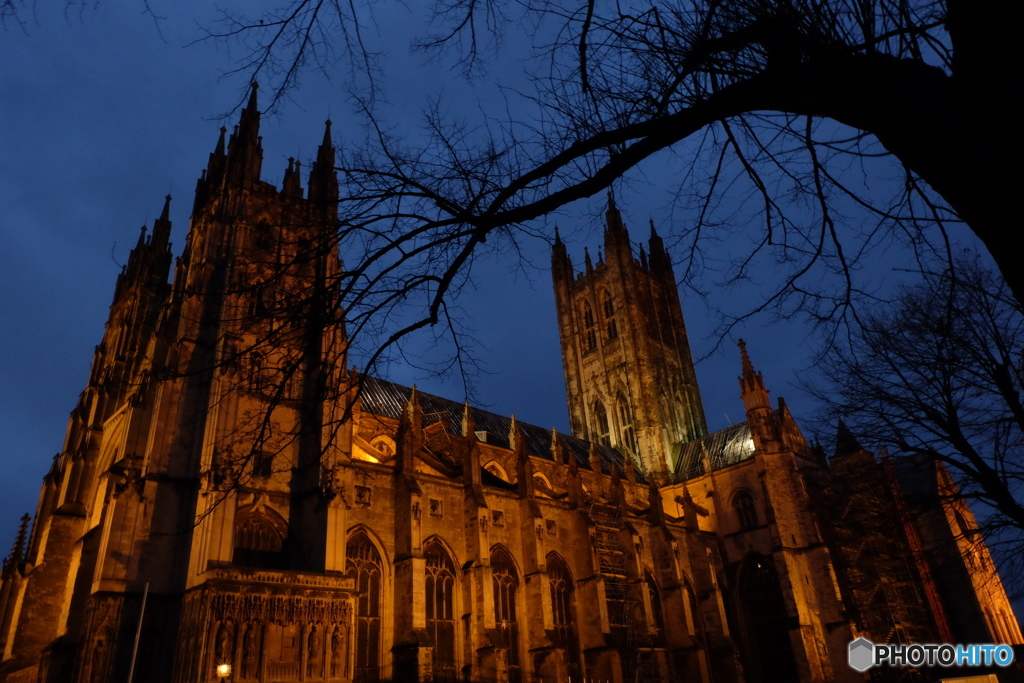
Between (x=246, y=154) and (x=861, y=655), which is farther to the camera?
(x=246, y=154)

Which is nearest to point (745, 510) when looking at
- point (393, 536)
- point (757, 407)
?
point (757, 407)

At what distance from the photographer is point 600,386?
156 ft

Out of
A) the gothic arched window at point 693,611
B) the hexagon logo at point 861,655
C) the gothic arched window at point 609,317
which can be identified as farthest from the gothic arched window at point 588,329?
the hexagon logo at point 861,655

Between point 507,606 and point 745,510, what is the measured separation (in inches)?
690

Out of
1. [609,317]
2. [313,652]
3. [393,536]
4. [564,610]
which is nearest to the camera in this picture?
[313,652]

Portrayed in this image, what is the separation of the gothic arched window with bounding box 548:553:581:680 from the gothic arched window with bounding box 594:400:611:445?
1906 cm

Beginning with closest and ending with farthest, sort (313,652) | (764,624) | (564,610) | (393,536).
Answer: (313,652) < (393,536) < (564,610) < (764,624)

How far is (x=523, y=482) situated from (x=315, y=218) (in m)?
23.7

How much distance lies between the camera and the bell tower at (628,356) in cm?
4428

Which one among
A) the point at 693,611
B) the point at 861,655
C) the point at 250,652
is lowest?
the point at 861,655

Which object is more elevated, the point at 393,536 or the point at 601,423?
the point at 601,423

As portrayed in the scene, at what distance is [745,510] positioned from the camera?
3650cm

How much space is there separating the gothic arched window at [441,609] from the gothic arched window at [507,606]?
5.47ft

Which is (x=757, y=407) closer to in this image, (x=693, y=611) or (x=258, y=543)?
(x=693, y=611)
